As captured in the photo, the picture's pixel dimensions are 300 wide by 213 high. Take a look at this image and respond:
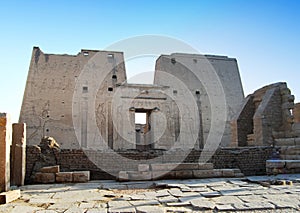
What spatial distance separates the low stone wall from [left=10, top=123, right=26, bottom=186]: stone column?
108 inches

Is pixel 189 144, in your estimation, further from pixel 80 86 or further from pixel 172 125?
pixel 80 86

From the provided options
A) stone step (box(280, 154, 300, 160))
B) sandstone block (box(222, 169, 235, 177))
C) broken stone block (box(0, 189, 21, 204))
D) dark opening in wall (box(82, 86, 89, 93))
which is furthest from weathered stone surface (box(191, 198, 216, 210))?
dark opening in wall (box(82, 86, 89, 93))

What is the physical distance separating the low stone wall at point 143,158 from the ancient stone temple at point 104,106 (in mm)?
5584

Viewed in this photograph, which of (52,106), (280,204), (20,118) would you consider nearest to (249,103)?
(280,204)

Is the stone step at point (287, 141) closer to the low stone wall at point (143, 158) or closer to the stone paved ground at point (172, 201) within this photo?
the low stone wall at point (143, 158)

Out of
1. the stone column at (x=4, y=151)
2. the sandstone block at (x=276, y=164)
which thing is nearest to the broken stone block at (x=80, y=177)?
the stone column at (x=4, y=151)

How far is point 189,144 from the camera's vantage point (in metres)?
18.3

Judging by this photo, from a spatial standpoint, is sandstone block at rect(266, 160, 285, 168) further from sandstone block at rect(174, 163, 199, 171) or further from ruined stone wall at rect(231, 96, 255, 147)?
ruined stone wall at rect(231, 96, 255, 147)

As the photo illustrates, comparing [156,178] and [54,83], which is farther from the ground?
[54,83]

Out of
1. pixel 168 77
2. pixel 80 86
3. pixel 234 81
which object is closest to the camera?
pixel 80 86

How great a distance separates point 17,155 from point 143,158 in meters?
5.06

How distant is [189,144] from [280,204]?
1434 centimetres

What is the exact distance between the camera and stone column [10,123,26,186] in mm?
6523

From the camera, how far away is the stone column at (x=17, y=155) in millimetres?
6523
